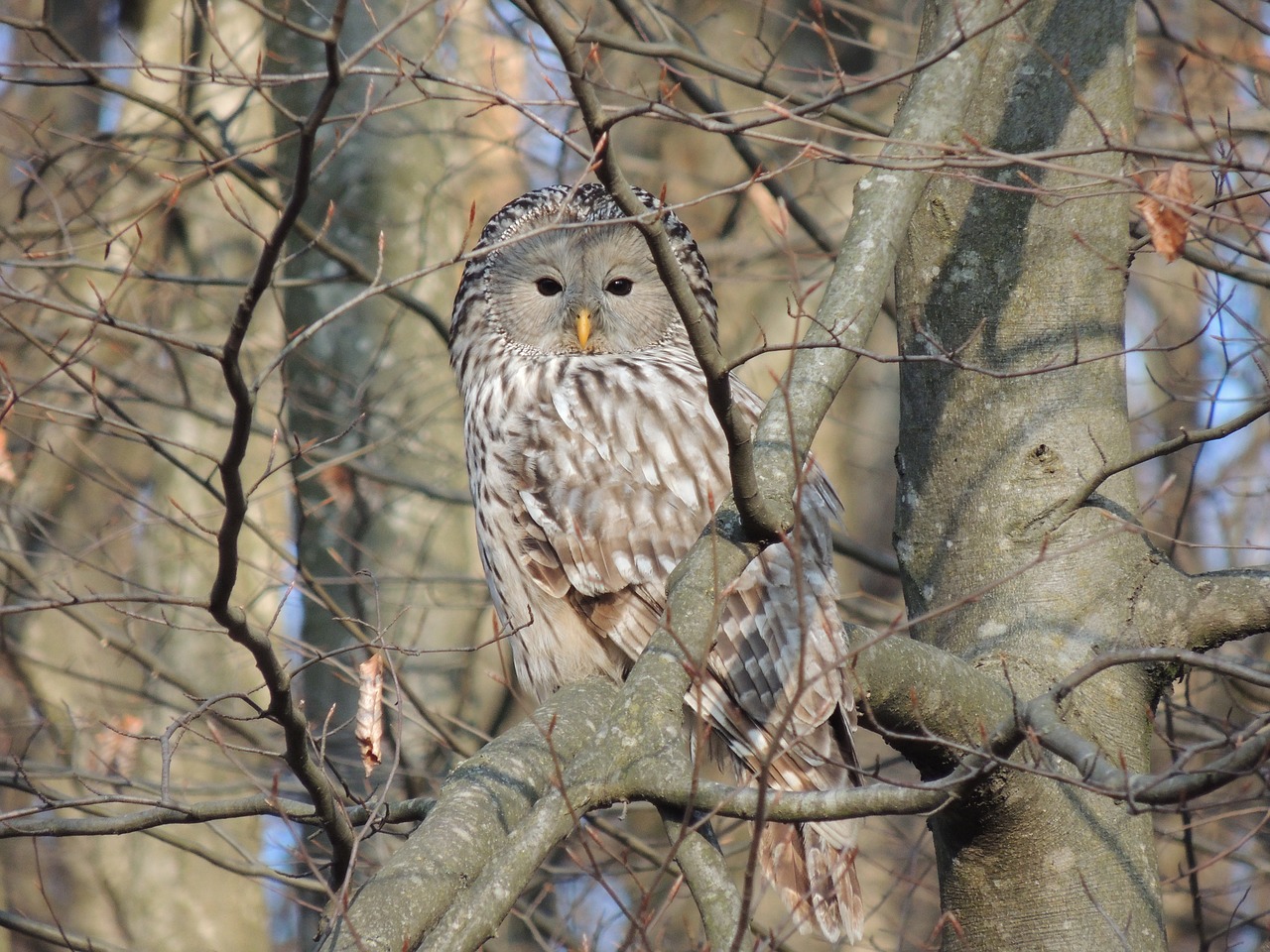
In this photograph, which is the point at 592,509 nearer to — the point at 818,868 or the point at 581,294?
the point at 581,294

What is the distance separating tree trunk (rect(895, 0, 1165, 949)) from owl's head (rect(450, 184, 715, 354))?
→ 119 centimetres

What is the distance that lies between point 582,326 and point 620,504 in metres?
0.81

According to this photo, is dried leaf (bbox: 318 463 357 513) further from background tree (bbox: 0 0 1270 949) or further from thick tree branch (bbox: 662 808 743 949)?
thick tree branch (bbox: 662 808 743 949)

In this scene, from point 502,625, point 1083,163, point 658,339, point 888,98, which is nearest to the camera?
point 1083,163

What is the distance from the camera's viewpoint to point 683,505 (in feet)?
13.6

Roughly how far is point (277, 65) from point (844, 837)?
5.25 metres

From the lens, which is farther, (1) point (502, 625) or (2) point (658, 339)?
(2) point (658, 339)

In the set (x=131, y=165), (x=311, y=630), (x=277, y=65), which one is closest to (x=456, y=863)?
(x=131, y=165)

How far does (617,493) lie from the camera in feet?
13.7

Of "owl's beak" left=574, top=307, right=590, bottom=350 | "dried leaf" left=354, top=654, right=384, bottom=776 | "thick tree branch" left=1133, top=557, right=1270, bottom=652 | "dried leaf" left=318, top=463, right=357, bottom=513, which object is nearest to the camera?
"dried leaf" left=354, top=654, right=384, bottom=776

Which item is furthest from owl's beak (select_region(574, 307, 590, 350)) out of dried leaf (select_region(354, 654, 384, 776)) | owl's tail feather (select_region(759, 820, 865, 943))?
dried leaf (select_region(354, 654, 384, 776))

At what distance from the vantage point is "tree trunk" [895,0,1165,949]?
3.20m

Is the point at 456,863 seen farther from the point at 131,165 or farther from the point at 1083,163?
the point at 131,165

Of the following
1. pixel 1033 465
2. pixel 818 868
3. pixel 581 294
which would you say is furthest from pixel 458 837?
pixel 581 294
